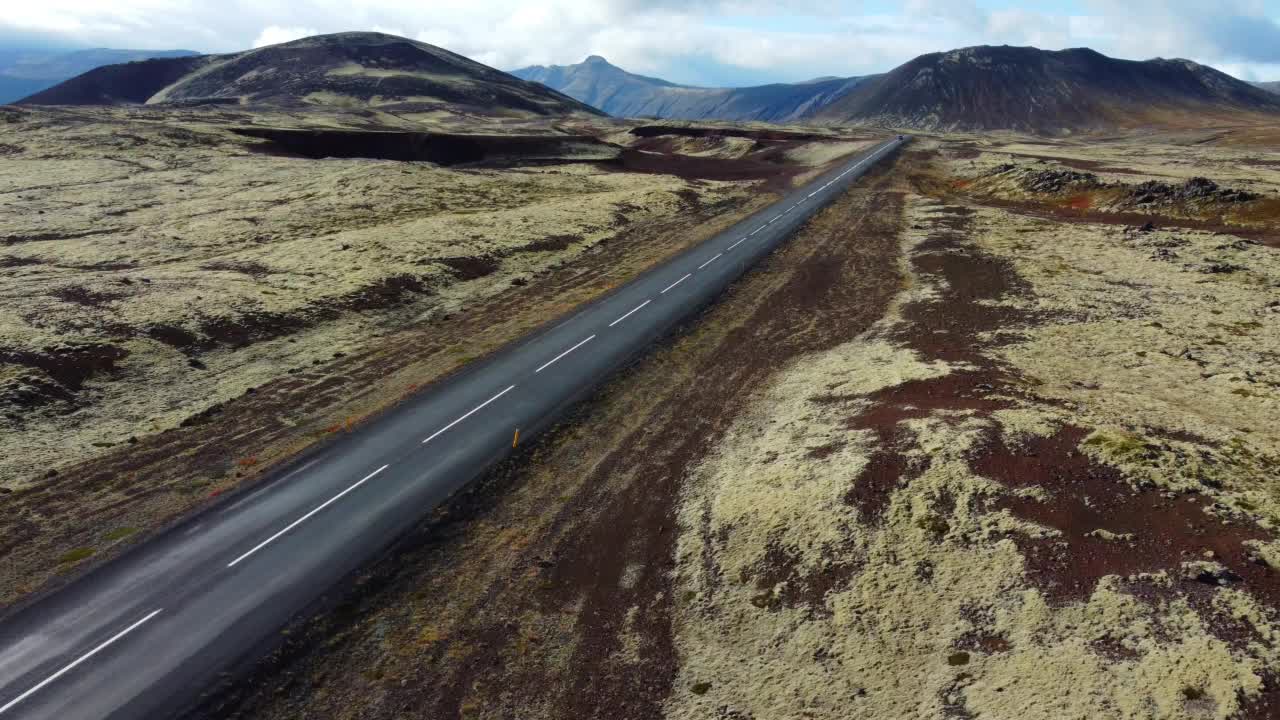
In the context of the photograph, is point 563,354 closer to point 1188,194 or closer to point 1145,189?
point 1145,189

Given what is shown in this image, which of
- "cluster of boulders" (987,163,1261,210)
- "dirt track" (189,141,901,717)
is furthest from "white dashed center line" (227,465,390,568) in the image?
"cluster of boulders" (987,163,1261,210)

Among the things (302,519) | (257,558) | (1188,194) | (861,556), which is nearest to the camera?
(861,556)

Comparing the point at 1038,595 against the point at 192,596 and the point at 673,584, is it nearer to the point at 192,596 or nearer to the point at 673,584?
the point at 673,584

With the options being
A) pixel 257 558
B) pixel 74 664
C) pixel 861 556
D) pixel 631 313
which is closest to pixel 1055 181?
pixel 631 313

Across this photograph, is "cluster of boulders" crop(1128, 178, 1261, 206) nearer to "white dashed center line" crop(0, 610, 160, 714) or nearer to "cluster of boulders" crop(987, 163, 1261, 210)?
"cluster of boulders" crop(987, 163, 1261, 210)

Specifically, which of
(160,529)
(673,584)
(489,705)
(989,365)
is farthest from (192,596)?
(989,365)

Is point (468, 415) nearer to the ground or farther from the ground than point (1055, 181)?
nearer to the ground
